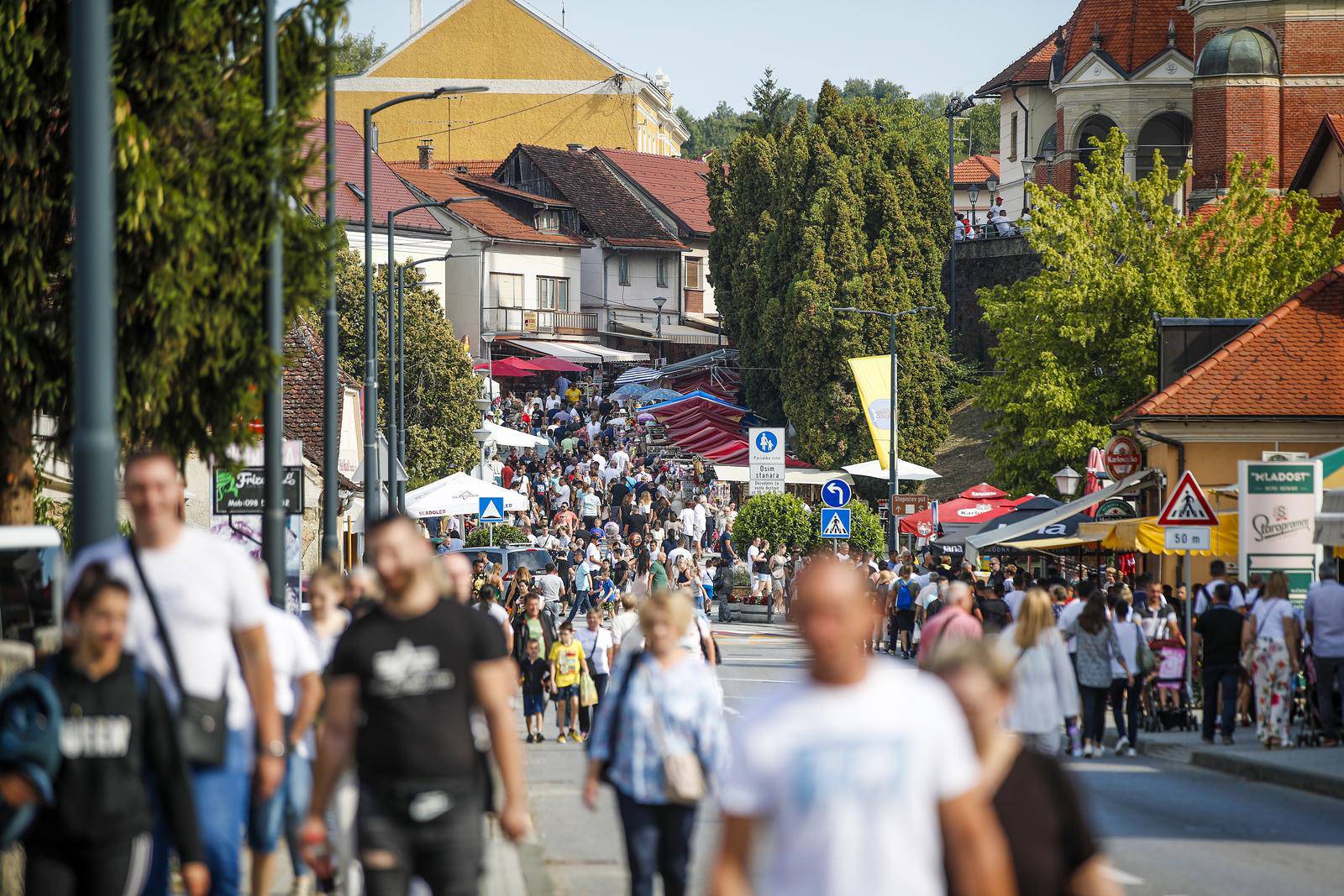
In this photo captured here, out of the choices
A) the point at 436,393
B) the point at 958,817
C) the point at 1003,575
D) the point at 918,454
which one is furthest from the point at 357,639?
the point at 918,454

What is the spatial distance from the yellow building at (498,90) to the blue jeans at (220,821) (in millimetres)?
86268

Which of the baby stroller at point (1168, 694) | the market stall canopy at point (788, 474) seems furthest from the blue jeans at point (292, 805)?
the market stall canopy at point (788, 474)

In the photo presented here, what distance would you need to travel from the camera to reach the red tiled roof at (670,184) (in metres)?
92.9

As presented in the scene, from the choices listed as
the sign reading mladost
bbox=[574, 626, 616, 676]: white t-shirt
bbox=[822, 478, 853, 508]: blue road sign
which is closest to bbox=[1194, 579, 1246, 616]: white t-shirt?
the sign reading mladost

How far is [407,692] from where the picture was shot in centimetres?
650

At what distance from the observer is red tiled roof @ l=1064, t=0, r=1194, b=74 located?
74.9 metres

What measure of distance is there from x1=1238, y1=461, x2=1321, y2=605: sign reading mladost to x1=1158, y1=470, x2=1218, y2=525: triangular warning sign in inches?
15.6

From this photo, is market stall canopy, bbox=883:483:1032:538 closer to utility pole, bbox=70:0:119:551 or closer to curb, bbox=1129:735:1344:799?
curb, bbox=1129:735:1344:799

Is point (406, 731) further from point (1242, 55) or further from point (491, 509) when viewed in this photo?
point (1242, 55)

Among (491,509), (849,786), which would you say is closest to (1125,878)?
(849,786)

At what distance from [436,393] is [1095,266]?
18.8 meters

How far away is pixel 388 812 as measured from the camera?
21.4 ft

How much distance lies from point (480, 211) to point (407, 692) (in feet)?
259

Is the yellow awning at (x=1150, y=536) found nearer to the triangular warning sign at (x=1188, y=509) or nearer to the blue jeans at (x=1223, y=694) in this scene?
the triangular warning sign at (x=1188, y=509)
